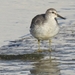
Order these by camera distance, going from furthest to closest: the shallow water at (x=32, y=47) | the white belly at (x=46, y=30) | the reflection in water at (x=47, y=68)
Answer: the white belly at (x=46, y=30), the shallow water at (x=32, y=47), the reflection in water at (x=47, y=68)

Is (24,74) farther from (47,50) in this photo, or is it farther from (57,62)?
(47,50)

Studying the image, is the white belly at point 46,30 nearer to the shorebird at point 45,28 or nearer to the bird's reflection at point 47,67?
the shorebird at point 45,28

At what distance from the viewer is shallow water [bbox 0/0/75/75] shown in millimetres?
9641

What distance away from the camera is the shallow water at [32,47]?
9.64 meters

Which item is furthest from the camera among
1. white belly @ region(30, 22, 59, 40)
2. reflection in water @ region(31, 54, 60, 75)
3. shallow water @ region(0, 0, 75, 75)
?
white belly @ region(30, 22, 59, 40)

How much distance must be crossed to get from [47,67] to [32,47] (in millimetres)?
2165

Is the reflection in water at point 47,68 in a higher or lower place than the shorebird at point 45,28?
lower

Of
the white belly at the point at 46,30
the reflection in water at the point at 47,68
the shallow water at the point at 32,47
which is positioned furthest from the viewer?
the white belly at the point at 46,30

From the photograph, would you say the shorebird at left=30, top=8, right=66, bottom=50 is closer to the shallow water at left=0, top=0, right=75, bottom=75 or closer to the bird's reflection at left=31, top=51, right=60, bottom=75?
the shallow water at left=0, top=0, right=75, bottom=75

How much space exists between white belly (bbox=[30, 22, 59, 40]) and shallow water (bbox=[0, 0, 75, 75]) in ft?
1.07

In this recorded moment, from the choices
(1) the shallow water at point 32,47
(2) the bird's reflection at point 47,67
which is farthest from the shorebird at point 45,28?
(2) the bird's reflection at point 47,67

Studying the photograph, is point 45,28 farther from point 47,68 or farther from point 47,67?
point 47,68

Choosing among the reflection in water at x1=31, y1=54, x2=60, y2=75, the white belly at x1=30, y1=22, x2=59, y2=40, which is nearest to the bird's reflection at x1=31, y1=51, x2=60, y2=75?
the reflection in water at x1=31, y1=54, x2=60, y2=75

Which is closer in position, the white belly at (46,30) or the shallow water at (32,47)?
the shallow water at (32,47)
